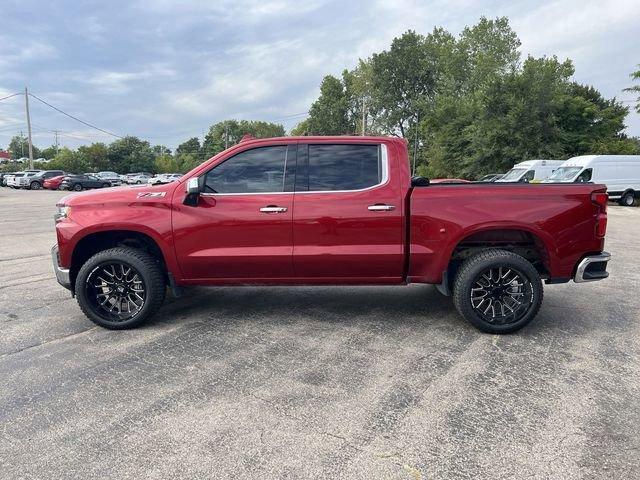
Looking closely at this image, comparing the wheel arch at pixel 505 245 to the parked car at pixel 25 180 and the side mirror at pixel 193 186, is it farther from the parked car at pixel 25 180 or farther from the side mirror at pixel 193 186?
the parked car at pixel 25 180

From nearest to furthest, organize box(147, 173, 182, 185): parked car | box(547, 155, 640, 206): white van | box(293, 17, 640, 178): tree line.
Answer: box(147, 173, 182, 185): parked car, box(547, 155, 640, 206): white van, box(293, 17, 640, 178): tree line

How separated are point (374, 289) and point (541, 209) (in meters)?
2.45

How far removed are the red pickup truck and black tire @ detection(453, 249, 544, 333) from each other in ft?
0.03

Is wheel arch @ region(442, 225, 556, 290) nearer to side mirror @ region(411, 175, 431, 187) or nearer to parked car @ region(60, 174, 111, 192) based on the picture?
side mirror @ region(411, 175, 431, 187)

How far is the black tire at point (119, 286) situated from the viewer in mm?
4492

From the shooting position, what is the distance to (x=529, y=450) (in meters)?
2.62

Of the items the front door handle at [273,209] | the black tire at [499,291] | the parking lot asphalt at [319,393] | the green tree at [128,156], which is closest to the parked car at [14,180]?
the green tree at [128,156]

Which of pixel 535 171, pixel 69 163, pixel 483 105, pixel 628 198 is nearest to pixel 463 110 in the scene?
pixel 483 105

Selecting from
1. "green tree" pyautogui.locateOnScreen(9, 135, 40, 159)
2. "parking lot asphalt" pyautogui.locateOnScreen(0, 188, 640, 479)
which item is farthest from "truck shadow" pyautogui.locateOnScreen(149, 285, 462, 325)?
"green tree" pyautogui.locateOnScreen(9, 135, 40, 159)

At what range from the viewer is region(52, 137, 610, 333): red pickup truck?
436cm

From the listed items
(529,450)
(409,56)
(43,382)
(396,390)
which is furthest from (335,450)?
(409,56)

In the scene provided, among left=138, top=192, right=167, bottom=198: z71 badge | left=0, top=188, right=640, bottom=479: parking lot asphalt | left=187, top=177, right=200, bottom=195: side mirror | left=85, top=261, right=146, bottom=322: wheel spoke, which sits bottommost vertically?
left=0, top=188, right=640, bottom=479: parking lot asphalt

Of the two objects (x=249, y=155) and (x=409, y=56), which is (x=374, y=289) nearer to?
(x=249, y=155)

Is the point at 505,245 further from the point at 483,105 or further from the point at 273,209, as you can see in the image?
the point at 483,105
